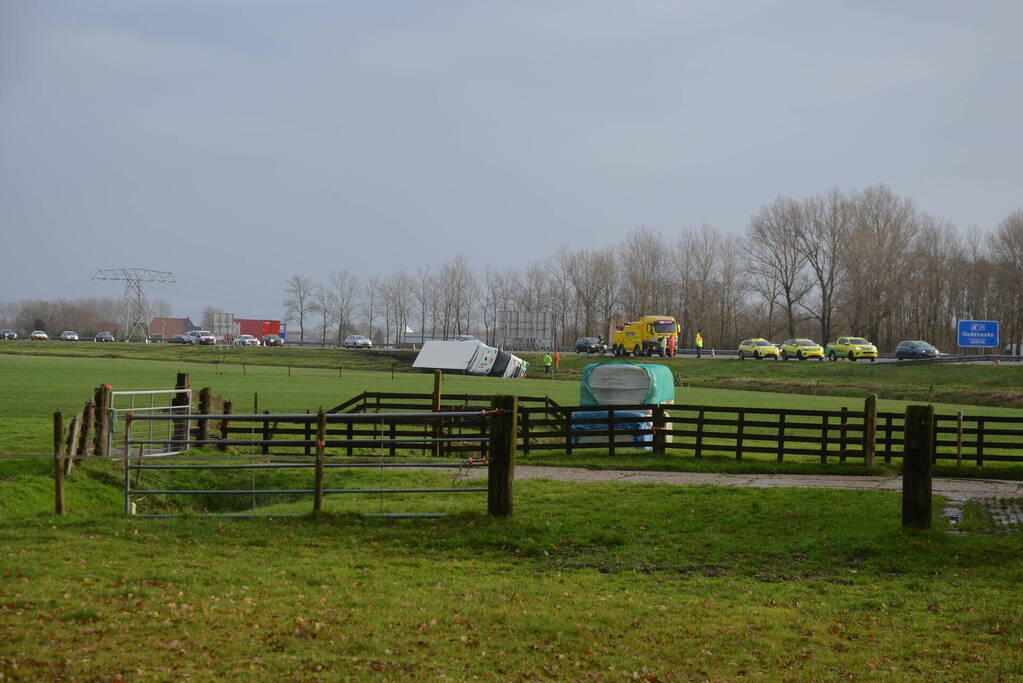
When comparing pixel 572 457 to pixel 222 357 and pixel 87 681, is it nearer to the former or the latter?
pixel 87 681

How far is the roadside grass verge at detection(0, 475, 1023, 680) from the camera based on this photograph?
25.0ft

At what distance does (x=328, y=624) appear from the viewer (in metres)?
8.48

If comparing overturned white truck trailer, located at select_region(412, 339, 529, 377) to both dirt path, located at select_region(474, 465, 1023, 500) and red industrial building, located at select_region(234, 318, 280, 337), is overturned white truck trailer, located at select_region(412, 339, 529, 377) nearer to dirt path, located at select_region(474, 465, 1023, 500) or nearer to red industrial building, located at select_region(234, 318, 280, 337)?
dirt path, located at select_region(474, 465, 1023, 500)

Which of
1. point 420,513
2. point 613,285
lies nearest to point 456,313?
point 613,285

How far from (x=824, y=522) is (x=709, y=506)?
6.11 ft

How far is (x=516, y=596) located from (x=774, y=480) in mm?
11476

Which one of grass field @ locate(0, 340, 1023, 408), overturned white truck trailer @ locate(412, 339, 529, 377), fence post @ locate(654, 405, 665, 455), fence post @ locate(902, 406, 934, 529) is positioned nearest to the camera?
fence post @ locate(902, 406, 934, 529)

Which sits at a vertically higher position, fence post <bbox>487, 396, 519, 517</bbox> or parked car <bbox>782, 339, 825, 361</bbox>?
parked car <bbox>782, 339, 825, 361</bbox>

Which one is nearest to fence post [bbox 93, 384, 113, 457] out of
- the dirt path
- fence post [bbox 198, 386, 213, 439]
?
fence post [bbox 198, 386, 213, 439]

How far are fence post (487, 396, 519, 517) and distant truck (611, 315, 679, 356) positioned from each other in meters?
72.7

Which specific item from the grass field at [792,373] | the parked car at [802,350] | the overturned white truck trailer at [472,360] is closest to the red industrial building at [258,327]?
the grass field at [792,373]

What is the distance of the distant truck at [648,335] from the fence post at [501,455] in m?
72.7

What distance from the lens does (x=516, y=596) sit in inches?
384

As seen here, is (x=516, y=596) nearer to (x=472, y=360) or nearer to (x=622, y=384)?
(x=622, y=384)
